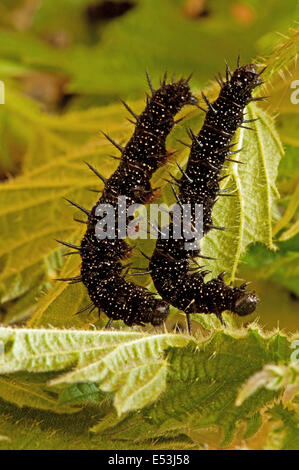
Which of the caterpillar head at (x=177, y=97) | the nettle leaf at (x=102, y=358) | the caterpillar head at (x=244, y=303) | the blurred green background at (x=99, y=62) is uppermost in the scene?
the blurred green background at (x=99, y=62)

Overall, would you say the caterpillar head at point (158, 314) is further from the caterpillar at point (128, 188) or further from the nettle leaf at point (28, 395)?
the nettle leaf at point (28, 395)

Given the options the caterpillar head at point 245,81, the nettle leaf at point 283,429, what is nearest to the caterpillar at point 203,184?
the caterpillar head at point 245,81

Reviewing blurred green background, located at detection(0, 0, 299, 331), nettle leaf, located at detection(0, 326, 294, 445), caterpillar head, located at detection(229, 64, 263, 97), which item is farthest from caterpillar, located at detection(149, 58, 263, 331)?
blurred green background, located at detection(0, 0, 299, 331)

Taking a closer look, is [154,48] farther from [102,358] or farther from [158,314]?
[102,358]

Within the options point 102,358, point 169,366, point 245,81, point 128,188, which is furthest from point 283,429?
point 245,81

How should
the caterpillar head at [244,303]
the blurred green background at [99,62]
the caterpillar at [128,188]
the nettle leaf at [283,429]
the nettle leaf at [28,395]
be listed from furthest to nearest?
the blurred green background at [99,62]
the caterpillar at [128,188]
the caterpillar head at [244,303]
the nettle leaf at [28,395]
the nettle leaf at [283,429]

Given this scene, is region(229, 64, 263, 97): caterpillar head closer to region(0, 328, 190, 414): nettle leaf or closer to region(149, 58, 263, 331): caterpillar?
region(149, 58, 263, 331): caterpillar

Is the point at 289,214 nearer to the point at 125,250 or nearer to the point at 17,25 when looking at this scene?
the point at 125,250
